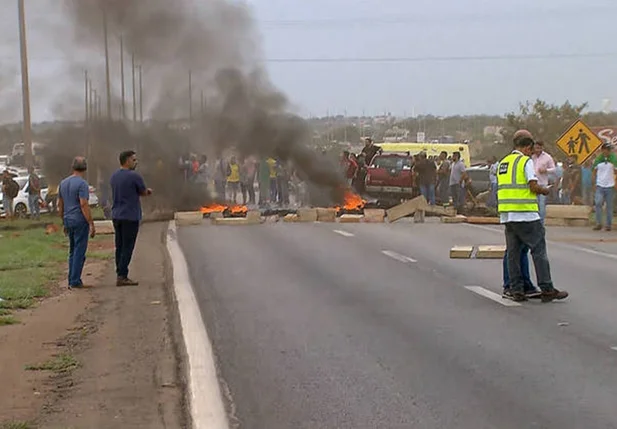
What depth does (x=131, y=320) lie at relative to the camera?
978 cm

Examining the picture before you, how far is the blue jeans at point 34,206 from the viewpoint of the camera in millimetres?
26891

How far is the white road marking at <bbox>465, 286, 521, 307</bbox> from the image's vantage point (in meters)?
10.1

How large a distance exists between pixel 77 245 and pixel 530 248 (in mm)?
5600

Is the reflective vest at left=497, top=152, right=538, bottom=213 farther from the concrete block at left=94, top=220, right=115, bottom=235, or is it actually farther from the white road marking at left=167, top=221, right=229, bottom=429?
the concrete block at left=94, top=220, right=115, bottom=235

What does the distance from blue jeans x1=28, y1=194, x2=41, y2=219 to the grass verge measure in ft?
64.9

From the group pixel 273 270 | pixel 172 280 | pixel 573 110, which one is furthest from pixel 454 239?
pixel 573 110

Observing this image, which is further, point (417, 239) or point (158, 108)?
point (158, 108)

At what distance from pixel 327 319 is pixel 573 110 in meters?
41.3

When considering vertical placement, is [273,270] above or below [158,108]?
below

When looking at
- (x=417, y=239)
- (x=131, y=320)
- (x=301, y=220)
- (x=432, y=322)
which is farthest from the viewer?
(x=301, y=220)

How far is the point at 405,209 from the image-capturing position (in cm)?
2358

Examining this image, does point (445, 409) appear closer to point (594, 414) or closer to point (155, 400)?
point (594, 414)

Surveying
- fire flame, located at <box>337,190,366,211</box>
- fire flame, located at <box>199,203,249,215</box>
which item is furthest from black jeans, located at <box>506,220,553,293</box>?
fire flame, located at <box>337,190,366,211</box>

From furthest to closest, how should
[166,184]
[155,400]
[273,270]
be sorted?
[166,184], [273,270], [155,400]
